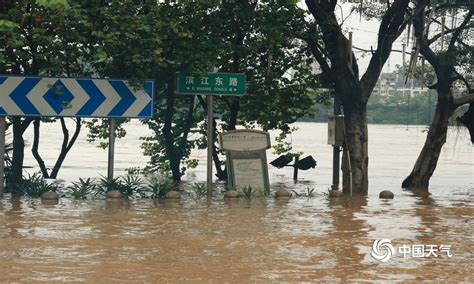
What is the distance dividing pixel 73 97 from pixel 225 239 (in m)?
7.61

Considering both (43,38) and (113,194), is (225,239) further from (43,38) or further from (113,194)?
(43,38)

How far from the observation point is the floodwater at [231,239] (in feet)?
41.0

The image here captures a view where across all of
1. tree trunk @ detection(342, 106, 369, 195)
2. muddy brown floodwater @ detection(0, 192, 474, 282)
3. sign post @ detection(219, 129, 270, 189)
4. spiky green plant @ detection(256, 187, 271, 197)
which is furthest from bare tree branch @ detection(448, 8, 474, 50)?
spiky green plant @ detection(256, 187, 271, 197)

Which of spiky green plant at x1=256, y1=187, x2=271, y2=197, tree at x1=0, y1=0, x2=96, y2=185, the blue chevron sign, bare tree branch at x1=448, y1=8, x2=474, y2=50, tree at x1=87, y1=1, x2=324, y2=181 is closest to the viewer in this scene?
tree at x1=0, y1=0, x2=96, y2=185

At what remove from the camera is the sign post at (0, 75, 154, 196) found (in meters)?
21.8

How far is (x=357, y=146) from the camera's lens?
28266 millimetres

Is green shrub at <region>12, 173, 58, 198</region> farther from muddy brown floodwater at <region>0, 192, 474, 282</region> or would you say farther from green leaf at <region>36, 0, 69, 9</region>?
green leaf at <region>36, 0, 69, 9</region>

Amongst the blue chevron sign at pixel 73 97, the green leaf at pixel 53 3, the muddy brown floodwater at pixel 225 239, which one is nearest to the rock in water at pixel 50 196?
the muddy brown floodwater at pixel 225 239

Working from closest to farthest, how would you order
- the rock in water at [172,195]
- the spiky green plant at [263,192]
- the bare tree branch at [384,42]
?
the rock in water at [172,195] < the spiky green plant at [263,192] < the bare tree branch at [384,42]

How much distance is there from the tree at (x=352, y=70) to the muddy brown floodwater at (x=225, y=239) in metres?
5.28

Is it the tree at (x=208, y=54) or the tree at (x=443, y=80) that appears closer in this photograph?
the tree at (x=208, y=54)

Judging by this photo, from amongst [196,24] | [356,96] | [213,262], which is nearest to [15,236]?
[213,262]

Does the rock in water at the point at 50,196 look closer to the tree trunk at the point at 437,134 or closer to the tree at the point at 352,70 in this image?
the tree at the point at 352,70

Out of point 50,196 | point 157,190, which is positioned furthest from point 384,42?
point 50,196
